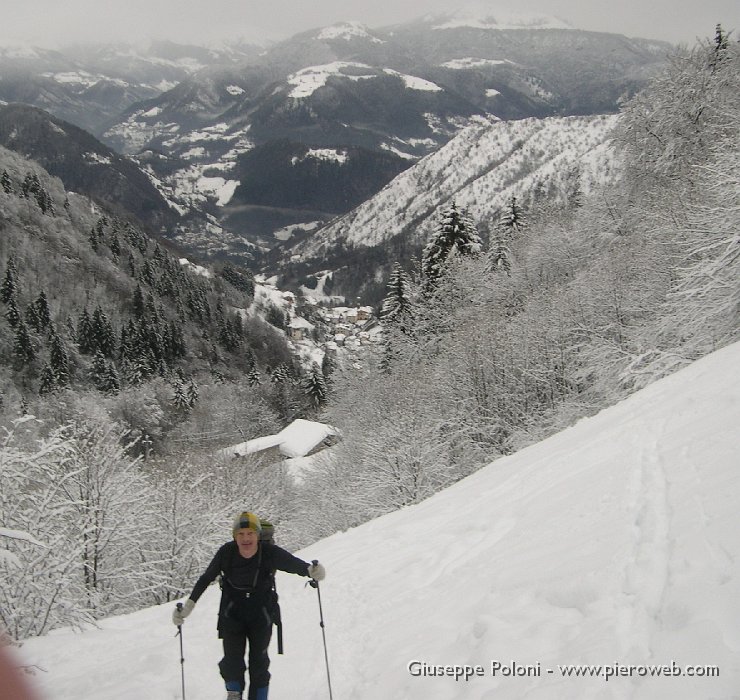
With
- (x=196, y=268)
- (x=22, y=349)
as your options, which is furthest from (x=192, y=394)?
(x=196, y=268)

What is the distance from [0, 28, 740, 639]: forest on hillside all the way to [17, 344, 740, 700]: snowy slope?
2.57 meters

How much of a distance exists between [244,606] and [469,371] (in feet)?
72.7

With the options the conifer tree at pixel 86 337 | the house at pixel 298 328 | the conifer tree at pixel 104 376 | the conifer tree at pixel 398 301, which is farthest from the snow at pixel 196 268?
the conifer tree at pixel 398 301

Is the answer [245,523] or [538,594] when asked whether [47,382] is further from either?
[538,594]

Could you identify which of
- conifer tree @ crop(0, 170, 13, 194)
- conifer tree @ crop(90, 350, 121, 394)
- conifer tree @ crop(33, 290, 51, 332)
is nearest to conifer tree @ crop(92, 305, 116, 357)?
conifer tree @ crop(90, 350, 121, 394)

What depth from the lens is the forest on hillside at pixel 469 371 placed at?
43.2 ft

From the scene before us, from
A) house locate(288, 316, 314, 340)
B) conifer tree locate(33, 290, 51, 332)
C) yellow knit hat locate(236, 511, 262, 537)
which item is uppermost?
yellow knit hat locate(236, 511, 262, 537)

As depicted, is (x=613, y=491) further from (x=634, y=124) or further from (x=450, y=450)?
(x=634, y=124)

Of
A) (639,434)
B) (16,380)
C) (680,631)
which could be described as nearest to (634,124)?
(639,434)

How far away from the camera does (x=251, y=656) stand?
15.7 feet

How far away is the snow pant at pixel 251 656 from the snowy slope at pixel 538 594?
81 centimetres

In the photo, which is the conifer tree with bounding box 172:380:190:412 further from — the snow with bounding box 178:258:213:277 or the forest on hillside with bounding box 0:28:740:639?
the snow with bounding box 178:258:213:277

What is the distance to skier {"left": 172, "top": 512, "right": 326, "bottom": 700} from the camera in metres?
4.73

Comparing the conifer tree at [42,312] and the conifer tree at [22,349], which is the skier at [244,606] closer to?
the conifer tree at [22,349]
